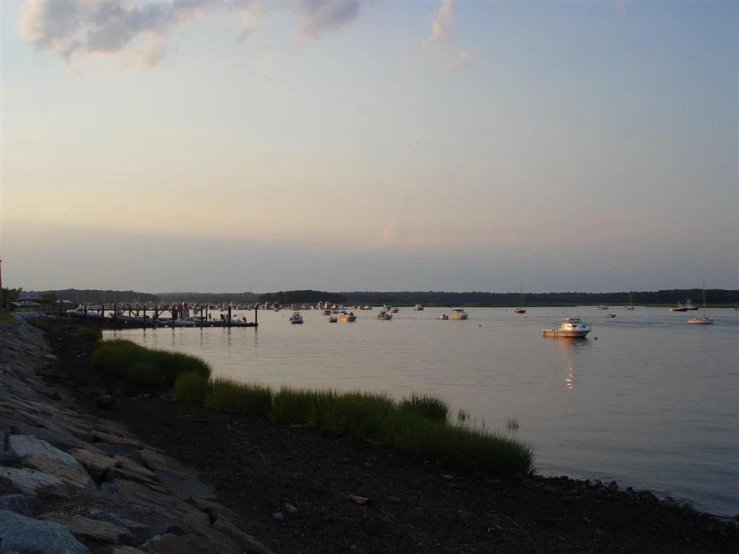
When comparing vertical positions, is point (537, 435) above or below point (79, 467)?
below

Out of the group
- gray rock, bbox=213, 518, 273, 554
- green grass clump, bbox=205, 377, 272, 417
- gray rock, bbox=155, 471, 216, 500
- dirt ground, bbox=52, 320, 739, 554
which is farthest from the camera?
green grass clump, bbox=205, 377, 272, 417

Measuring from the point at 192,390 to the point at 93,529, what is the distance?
16.3 meters

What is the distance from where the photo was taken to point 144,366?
90.7 feet

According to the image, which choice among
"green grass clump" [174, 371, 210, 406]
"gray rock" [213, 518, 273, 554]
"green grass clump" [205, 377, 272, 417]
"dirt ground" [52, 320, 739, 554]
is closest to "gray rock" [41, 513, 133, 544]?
"gray rock" [213, 518, 273, 554]

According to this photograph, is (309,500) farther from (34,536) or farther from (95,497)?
(34,536)

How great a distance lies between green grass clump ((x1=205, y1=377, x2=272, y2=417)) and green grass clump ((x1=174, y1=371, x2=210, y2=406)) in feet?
1.09

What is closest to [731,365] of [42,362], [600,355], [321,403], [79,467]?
[600,355]

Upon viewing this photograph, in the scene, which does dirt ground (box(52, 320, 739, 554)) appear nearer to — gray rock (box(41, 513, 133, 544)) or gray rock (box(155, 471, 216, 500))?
gray rock (box(155, 471, 216, 500))

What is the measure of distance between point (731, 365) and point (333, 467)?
135 feet

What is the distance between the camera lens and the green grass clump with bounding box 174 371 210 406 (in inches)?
858

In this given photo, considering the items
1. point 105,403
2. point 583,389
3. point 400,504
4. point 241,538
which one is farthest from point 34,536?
point 583,389

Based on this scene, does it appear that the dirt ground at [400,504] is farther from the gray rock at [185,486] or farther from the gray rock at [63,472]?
the gray rock at [63,472]

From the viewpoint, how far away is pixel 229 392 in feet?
69.0

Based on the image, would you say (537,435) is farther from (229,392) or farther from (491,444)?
(229,392)
